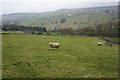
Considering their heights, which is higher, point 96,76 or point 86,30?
point 86,30

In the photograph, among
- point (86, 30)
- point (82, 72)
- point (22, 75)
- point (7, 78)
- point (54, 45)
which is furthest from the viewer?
point (86, 30)

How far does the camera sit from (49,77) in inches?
360

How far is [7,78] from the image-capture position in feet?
28.3

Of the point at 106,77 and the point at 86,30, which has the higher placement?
the point at 86,30

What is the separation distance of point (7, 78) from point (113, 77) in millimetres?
9793

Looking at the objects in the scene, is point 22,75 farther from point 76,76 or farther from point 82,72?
point 82,72

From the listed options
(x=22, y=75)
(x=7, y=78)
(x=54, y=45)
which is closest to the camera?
(x=7, y=78)

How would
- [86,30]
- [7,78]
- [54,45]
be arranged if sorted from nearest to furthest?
[7,78]
[54,45]
[86,30]

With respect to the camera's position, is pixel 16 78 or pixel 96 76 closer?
pixel 16 78

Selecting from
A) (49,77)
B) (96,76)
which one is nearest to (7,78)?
(49,77)

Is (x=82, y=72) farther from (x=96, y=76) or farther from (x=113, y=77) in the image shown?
(x=113, y=77)

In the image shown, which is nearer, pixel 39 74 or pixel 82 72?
pixel 39 74

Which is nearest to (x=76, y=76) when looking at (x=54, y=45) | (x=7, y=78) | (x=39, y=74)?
(x=39, y=74)

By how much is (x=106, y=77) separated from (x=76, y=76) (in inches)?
113
